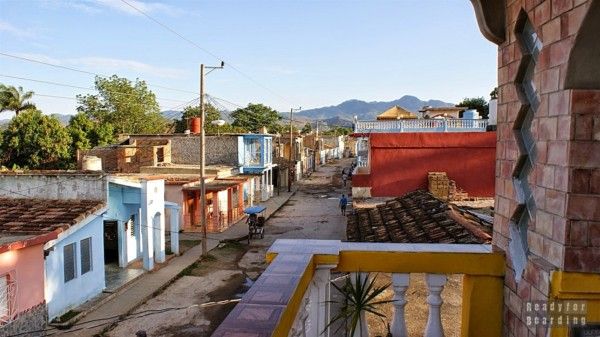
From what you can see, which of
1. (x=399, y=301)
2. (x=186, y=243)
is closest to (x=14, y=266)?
(x=399, y=301)

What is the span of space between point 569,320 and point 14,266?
10.8 meters

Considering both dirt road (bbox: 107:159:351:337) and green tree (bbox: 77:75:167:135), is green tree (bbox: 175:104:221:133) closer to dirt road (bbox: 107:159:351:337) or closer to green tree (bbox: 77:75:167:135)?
green tree (bbox: 77:75:167:135)

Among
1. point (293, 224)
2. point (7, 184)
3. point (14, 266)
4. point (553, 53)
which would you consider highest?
point (553, 53)

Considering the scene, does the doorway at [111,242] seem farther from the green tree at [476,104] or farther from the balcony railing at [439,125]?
the green tree at [476,104]

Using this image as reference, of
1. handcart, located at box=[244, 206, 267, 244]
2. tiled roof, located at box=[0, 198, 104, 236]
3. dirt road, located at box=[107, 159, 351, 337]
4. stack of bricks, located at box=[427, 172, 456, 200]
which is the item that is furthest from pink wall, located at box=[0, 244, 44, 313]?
stack of bricks, located at box=[427, 172, 456, 200]

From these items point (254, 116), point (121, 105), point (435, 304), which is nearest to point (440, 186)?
point (435, 304)

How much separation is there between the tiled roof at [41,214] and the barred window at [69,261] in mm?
879

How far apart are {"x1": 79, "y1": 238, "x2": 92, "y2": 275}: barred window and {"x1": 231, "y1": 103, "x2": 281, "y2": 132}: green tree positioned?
72.4m

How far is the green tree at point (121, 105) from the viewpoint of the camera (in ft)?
162

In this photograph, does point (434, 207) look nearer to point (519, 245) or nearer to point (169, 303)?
point (519, 245)

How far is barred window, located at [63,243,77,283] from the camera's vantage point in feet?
41.5

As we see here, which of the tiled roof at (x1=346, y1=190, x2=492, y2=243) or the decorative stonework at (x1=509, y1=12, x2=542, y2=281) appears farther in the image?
the tiled roof at (x1=346, y1=190, x2=492, y2=243)

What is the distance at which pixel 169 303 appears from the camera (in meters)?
13.9

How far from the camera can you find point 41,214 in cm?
1265
